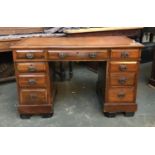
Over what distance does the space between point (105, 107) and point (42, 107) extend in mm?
604

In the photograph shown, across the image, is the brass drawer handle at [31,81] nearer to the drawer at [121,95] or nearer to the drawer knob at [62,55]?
the drawer knob at [62,55]

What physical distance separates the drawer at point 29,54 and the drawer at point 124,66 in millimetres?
623

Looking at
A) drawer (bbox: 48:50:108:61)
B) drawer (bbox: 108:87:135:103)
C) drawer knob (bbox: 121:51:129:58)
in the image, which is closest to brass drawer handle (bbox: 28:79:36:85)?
drawer (bbox: 48:50:108:61)

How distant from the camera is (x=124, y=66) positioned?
1836 mm

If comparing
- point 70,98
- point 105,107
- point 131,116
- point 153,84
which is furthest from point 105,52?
point 153,84

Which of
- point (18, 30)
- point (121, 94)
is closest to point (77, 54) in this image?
point (121, 94)

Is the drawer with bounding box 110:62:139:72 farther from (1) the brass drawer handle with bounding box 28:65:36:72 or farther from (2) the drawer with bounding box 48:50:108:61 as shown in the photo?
(1) the brass drawer handle with bounding box 28:65:36:72

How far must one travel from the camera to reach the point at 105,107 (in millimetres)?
1984

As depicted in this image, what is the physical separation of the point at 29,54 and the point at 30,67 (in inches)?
4.7

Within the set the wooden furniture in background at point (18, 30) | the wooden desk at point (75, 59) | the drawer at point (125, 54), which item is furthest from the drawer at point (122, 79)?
the wooden furniture in background at point (18, 30)

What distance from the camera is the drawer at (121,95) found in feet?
6.32

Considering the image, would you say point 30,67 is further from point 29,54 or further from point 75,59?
point 75,59

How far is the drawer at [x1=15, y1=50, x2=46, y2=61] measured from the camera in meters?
1.78

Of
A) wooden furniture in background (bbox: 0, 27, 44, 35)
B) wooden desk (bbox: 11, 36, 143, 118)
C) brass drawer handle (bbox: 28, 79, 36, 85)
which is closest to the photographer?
wooden desk (bbox: 11, 36, 143, 118)
